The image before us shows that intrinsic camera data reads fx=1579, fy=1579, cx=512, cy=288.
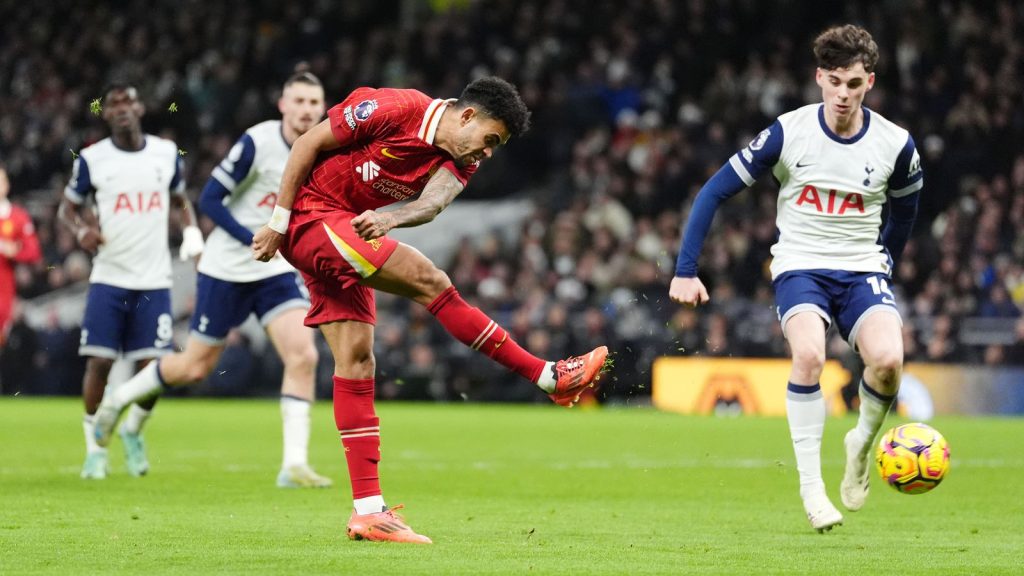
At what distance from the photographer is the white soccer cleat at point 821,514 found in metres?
7.28

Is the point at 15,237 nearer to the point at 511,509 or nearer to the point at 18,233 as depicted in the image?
the point at 18,233

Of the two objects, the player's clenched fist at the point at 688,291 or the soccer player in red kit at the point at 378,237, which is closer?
the soccer player in red kit at the point at 378,237

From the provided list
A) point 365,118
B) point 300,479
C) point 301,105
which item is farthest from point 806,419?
point 301,105

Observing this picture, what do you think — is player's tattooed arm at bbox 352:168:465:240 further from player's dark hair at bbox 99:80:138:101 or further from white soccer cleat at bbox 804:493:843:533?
player's dark hair at bbox 99:80:138:101

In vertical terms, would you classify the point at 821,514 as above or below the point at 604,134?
below

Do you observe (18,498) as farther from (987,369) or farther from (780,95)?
(780,95)

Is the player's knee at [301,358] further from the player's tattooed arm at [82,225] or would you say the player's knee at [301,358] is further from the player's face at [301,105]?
the player's tattooed arm at [82,225]

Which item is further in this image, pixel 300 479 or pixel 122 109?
pixel 122 109

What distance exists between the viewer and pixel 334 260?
6910 mm

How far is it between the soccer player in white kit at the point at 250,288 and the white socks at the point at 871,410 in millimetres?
3524

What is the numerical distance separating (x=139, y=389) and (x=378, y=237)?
165 inches

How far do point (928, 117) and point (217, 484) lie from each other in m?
15.2

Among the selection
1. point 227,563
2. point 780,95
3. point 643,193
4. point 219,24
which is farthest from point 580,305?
point 227,563

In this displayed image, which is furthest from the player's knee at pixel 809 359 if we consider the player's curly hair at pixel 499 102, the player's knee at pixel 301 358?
the player's knee at pixel 301 358
